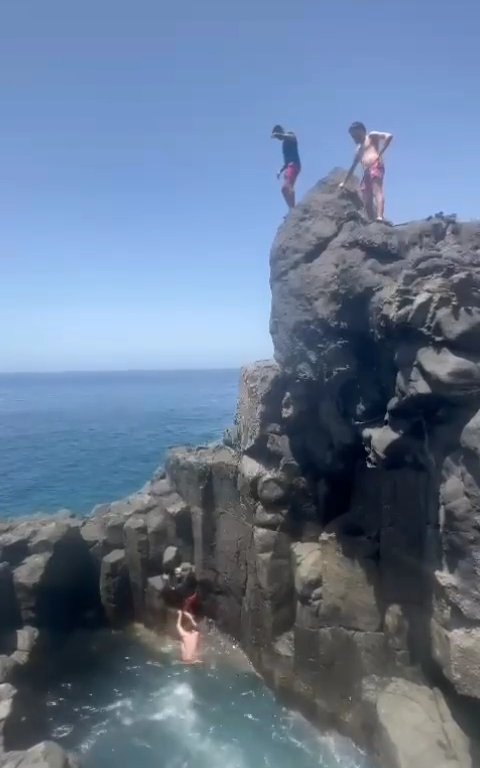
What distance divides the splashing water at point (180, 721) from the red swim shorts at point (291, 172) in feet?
51.8

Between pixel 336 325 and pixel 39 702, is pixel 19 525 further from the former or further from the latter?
pixel 336 325

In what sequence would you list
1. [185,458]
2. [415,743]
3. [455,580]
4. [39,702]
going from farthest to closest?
1. [185,458]
2. [39,702]
3. [415,743]
4. [455,580]

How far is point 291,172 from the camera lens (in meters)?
17.3

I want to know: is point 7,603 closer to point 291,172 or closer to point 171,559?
point 171,559

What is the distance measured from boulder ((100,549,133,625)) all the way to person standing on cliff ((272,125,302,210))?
1422cm

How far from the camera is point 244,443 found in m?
19.1

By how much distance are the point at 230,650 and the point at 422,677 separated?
23.0 ft

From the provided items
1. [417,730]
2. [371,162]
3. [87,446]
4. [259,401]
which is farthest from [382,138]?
[87,446]

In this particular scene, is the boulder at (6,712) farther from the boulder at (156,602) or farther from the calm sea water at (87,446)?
the calm sea water at (87,446)

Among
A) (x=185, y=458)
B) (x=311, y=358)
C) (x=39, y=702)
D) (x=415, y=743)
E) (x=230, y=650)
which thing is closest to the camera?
(x=415, y=743)

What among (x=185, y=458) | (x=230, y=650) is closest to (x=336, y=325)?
(x=185, y=458)

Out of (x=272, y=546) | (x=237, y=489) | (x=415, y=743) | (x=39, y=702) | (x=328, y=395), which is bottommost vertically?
(x=39, y=702)

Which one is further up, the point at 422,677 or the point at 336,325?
the point at 336,325

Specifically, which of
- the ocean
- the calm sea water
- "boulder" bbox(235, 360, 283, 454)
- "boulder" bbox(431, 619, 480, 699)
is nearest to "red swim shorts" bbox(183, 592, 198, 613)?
the ocean
